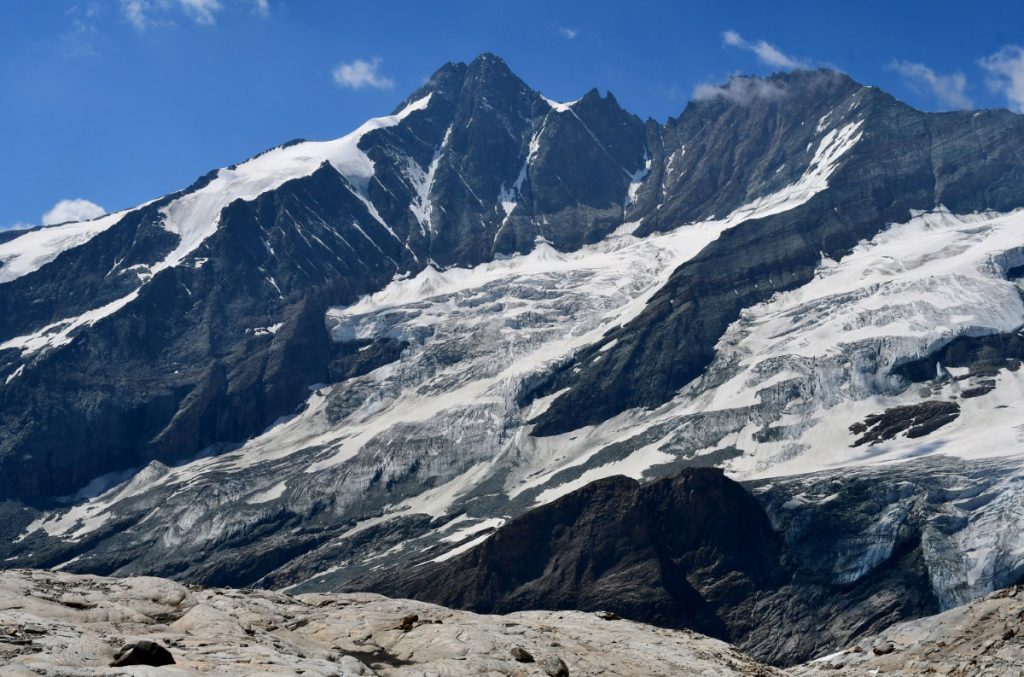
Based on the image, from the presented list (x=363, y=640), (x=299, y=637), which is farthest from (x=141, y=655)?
(x=363, y=640)

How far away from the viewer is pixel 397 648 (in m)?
54.9

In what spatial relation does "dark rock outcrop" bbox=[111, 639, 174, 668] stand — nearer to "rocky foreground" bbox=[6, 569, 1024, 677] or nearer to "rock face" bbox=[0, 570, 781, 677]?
"rocky foreground" bbox=[6, 569, 1024, 677]

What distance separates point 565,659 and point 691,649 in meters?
8.57

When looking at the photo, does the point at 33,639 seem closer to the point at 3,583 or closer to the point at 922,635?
the point at 3,583

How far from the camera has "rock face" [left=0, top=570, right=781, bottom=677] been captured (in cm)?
4688

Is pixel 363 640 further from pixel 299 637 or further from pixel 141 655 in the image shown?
pixel 141 655

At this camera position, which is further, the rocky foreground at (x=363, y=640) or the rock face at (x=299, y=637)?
the rocky foreground at (x=363, y=640)

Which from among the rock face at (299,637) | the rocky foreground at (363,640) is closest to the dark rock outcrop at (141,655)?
the rocky foreground at (363,640)

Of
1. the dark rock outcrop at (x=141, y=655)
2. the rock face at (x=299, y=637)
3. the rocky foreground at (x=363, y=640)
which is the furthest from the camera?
the rocky foreground at (x=363, y=640)

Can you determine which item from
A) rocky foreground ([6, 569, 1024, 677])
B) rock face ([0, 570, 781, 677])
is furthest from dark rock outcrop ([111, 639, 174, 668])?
rock face ([0, 570, 781, 677])

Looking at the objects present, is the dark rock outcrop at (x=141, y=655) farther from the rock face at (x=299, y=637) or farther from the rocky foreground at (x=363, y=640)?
the rock face at (x=299, y=637)

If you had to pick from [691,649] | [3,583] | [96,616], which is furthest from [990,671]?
[3,583]

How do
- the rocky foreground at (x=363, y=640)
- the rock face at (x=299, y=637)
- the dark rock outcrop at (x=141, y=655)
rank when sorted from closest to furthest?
the dark rock outcrop at (x=141, y=655) < the rock face at (x=299, y=637) < the rocky foreground at (x=363, y=640)

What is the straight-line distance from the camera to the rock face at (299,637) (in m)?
46.9
